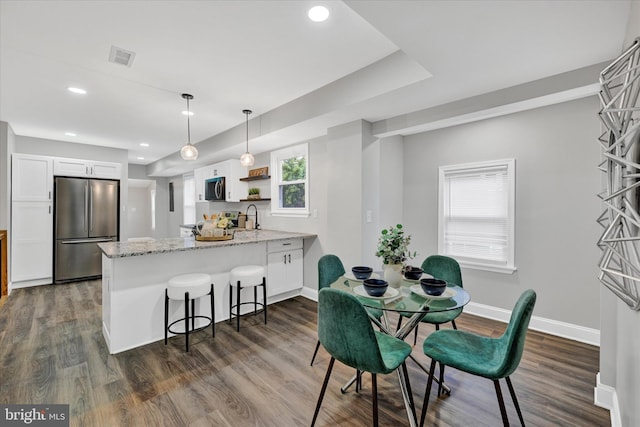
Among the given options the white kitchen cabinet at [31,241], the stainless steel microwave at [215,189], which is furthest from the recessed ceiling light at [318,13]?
the white kitchen cabinet at [31,241]

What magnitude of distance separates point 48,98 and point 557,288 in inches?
240

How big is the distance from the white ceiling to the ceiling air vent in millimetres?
57

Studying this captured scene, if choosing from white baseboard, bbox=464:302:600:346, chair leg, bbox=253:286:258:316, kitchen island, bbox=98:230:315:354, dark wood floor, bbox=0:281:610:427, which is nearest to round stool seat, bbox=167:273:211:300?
kitchen island, bbox=98:230:315:354

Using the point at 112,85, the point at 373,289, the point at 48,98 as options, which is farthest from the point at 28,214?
the point at 373,289

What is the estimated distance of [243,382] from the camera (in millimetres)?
2299

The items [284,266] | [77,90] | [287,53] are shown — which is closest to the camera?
[287,53]

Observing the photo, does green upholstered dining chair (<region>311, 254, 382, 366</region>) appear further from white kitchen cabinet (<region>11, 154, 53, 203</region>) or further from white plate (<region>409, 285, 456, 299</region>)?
white kitchen cabinet (<region>11, 154, 53, 203</region>)

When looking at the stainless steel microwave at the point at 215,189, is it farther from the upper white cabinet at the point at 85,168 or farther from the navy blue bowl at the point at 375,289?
the navy blue bowl at the point at 375,289

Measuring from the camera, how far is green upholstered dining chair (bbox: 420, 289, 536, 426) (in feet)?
5.07

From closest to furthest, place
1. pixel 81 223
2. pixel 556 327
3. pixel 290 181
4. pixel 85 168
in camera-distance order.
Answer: pixel 556 327 < pixel 290 181 < pixel 81 223 < pixel 85 168

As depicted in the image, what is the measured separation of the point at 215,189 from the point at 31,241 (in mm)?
3072

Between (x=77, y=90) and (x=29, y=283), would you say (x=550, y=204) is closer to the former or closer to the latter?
(x=77, y=90)
